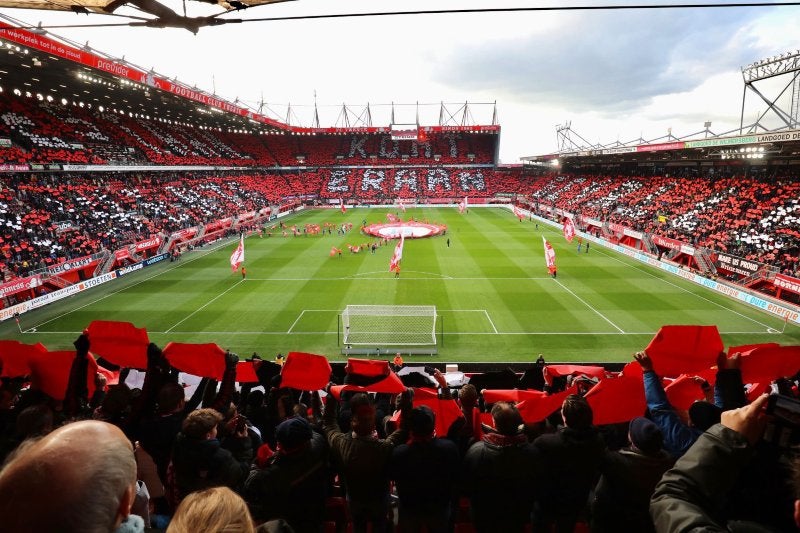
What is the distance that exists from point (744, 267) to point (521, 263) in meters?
14.5

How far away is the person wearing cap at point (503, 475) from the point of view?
3977 millimetres

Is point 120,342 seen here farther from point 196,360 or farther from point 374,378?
point 374,378

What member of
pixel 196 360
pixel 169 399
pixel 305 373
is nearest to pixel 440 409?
pixel 305 373

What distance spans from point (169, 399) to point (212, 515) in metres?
3.40

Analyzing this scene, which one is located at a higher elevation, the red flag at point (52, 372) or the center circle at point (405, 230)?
the red flag at point (52, 372)

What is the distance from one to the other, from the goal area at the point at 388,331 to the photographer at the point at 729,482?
1655 cm

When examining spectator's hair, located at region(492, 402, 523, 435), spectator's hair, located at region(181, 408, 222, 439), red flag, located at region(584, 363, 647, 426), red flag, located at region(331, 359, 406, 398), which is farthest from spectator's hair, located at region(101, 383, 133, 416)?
red flag, located at region(584, 363, 647, 426)

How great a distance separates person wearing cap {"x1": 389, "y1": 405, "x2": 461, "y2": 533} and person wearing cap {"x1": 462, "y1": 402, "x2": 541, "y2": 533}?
0.71ft

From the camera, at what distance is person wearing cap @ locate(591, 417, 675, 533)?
3.58 m

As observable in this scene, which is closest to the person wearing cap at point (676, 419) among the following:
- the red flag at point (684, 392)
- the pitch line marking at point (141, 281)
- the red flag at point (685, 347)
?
the red flag at point (685, 347)

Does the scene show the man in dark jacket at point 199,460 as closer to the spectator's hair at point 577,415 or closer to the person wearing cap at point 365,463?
the person wearing cap at point 365,463

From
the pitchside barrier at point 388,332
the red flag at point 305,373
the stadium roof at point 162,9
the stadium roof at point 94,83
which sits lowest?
the pitchside barrier at point 388,332

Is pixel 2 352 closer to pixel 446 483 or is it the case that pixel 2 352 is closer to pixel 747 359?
pixel 446 483

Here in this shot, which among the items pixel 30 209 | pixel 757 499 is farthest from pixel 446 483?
pixel 30 209
